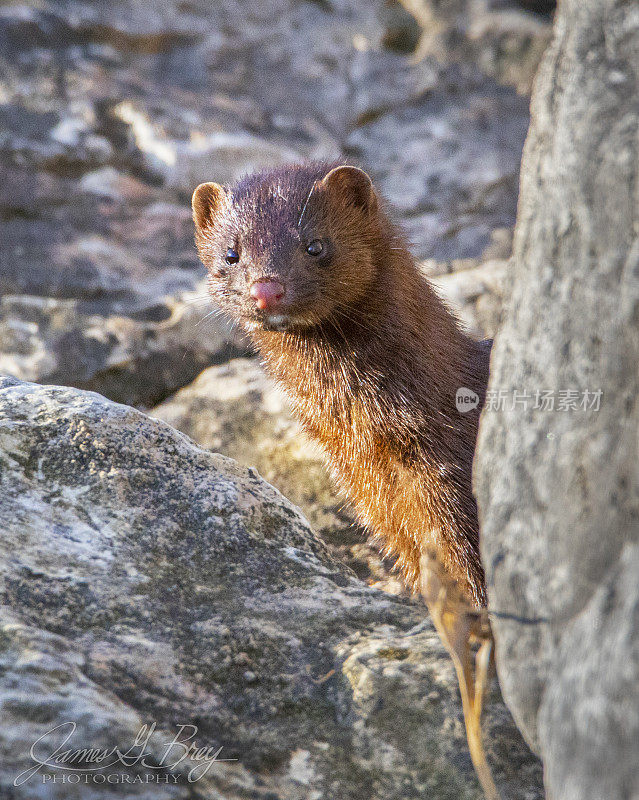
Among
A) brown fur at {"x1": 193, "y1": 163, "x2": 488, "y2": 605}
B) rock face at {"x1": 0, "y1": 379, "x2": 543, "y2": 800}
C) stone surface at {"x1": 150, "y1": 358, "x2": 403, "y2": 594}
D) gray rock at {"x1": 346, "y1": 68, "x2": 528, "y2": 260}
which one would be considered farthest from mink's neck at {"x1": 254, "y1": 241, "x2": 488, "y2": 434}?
gray rock at {"x1": 346, "y1": 68, "x2": 528, "y2": 260}

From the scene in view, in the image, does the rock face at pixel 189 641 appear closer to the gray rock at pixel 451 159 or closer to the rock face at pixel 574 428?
the rock face at pixel 574 428

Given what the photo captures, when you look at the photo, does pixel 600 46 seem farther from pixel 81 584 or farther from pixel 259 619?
pixel 81 584

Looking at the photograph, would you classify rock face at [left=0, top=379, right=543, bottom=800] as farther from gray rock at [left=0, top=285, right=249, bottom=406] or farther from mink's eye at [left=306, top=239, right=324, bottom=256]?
gray rock at [left=0, top=285, right=249, bottom=406]

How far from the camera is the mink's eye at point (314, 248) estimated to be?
335 centimetres

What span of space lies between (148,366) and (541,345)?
3.58 m

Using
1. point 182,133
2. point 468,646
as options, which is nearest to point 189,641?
point 468,646

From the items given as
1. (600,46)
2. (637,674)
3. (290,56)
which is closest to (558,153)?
(600,46)

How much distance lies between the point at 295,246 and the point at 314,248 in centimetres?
9

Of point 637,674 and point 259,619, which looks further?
point 259,619

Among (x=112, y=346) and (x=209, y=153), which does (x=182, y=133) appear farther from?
(x=112, y=346)

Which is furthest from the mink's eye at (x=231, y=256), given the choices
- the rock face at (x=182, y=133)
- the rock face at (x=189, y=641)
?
the rock face at (x=182, y=133)

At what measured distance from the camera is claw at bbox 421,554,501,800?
1.78 meters

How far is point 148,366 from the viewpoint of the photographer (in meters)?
4.95

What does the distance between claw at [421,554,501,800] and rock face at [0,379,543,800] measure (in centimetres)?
9
